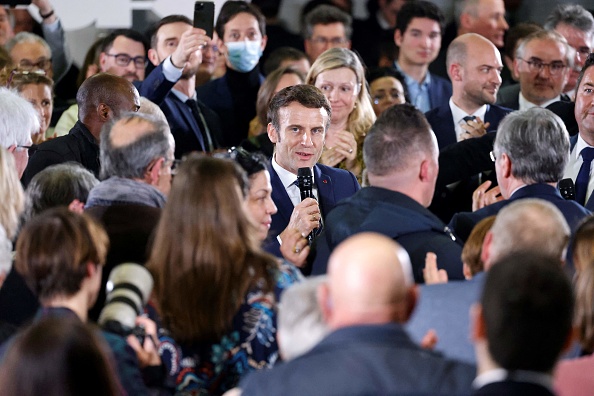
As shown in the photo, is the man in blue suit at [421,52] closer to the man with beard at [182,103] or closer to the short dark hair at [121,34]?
the man with beard at [182,103]

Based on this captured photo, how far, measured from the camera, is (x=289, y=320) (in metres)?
2.96

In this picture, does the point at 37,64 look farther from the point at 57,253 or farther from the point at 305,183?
the point at 57,253

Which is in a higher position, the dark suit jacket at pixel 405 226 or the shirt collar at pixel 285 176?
the dark suit jacket at pixel 405 226

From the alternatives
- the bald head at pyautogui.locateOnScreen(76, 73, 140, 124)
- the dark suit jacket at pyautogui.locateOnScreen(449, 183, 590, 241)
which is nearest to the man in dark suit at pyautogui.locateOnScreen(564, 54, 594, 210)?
the dark suit jacket at pyautogui.locateOnScreen(449, 183, 590, 241)

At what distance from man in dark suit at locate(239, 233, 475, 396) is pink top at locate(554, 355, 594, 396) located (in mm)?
353

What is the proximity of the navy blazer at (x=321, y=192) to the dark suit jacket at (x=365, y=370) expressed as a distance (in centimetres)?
235

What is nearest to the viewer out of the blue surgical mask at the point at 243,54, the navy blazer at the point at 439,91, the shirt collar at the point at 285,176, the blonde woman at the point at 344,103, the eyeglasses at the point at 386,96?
the shirt collar at the point at 285,176

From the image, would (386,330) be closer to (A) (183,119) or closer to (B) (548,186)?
(B) (548,186)

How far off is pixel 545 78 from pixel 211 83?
2.10m

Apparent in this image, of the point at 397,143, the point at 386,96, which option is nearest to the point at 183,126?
the point at 386,96

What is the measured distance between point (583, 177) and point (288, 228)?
1601 millimetres

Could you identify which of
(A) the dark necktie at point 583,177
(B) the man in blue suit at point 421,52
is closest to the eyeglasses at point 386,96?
(B) the man in blue suit at point 421,52

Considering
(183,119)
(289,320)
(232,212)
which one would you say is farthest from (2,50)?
(289,320)

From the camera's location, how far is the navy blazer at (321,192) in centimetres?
516
